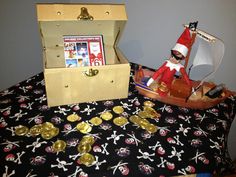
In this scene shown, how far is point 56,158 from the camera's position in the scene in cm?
78

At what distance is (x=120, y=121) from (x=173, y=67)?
0.38 m

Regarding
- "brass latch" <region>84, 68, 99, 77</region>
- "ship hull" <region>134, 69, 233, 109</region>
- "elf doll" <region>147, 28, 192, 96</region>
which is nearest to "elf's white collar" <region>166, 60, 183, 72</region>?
"elf doll" <region>147, 28, 192, 96</region>

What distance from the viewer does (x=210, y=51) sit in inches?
40.0

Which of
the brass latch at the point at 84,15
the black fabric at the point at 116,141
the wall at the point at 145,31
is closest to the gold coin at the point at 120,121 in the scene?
the black fabric at the point at 116,141

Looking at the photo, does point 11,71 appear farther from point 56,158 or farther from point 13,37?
point 56,158

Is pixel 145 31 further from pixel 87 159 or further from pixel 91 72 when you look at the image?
pixel 87 159

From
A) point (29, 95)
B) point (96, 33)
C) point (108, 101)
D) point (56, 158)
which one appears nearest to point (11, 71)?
point (29, 95)

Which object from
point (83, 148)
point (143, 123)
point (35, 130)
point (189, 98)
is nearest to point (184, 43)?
point (189, 98)

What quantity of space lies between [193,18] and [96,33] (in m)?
0.54

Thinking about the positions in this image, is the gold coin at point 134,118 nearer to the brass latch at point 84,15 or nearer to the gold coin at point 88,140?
the gold coin at point 88,140

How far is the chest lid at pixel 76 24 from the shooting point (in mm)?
954

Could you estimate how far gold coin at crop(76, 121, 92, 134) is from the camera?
0.90m

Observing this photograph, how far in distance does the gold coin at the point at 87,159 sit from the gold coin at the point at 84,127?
4.7 inches

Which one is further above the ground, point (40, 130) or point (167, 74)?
point (167, 74)
